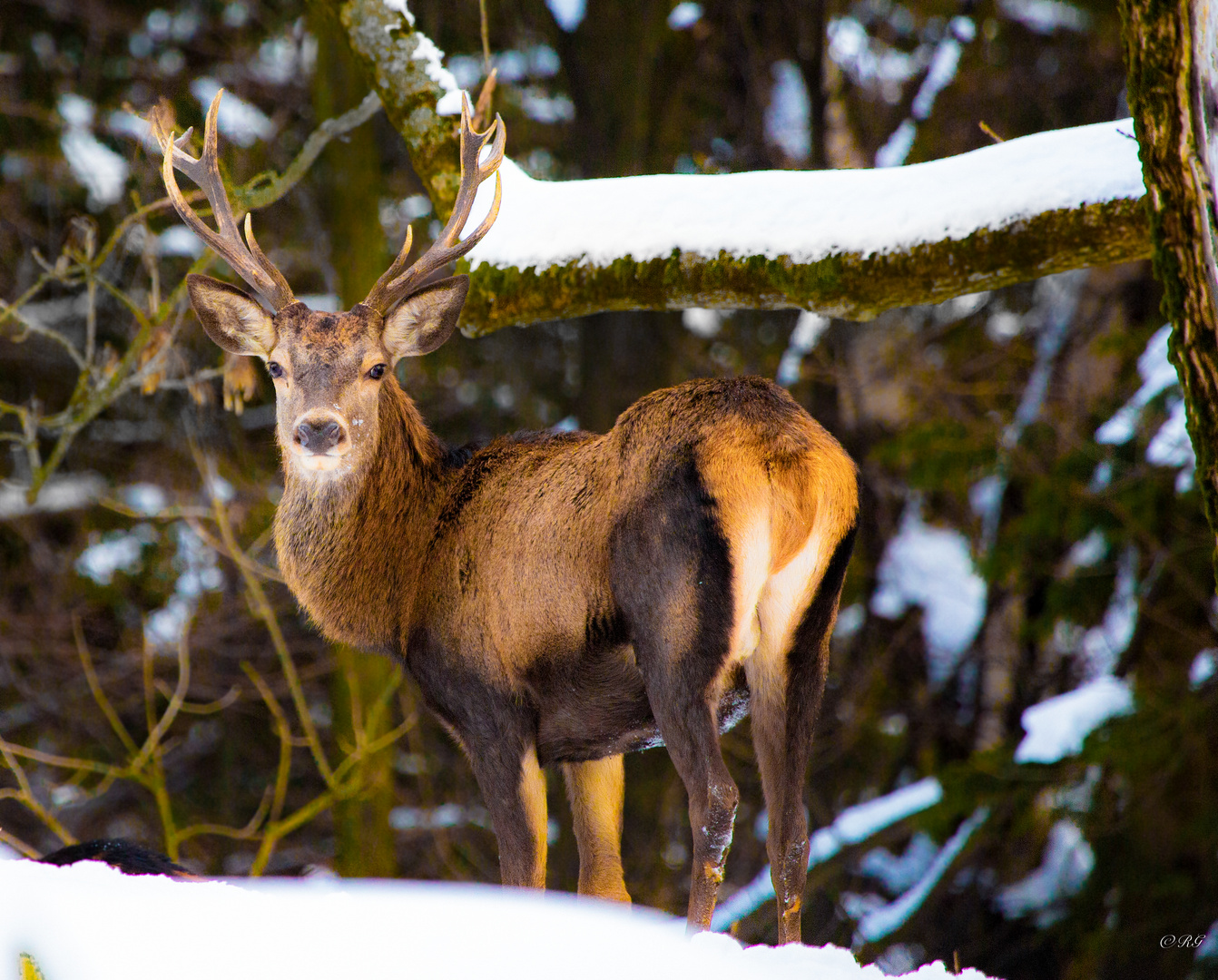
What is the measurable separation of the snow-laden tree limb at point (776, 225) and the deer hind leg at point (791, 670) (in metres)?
1.08

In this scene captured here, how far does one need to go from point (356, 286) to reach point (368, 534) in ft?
19.7

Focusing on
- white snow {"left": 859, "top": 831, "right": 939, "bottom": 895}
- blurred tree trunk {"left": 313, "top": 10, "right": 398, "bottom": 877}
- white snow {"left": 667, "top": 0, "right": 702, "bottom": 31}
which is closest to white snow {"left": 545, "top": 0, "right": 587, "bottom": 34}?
white snow {"left": 667, "top": 0, "right": 702, "bottom": 31}

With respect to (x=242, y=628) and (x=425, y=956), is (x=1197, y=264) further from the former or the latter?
(x=242, y=628)

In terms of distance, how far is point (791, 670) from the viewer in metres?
4.25

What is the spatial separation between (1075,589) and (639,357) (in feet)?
11.6

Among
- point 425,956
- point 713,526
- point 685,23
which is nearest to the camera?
point 425,956

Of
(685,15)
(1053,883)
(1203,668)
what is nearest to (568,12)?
(685,15)

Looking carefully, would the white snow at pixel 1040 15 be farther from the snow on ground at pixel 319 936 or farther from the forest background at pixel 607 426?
the snow on ground at pixel 319 936

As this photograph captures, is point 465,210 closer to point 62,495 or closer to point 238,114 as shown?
point 238,114

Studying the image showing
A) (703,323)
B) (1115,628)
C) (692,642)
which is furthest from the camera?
(703,323)

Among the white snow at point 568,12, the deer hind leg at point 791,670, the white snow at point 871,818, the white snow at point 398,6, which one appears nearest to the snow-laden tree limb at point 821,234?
the white snow at point 398,6

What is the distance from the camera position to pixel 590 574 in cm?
439

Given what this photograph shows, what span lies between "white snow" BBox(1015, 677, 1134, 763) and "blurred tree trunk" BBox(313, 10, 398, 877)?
483cm

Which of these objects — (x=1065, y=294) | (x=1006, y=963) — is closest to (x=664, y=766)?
(x=1006, y=963)
